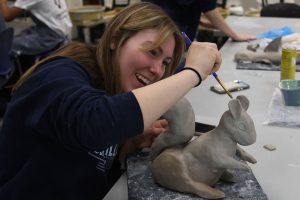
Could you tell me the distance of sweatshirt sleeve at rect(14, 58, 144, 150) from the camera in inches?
28.2

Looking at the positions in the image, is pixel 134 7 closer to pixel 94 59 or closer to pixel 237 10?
pixel 94 59

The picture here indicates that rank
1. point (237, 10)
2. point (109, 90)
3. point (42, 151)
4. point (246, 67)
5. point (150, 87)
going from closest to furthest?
point (150, 87)
point (42, 151)
point (109, 90)
point (246, 67)
point (237, 10)

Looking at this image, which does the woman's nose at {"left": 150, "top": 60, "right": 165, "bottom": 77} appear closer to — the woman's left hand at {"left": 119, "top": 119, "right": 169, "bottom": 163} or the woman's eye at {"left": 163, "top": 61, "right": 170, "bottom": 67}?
the woman's eye at {"left": 163, "top": 61, "right": 170, "bottom": 67}

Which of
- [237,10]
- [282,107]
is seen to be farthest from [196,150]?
[237,10]

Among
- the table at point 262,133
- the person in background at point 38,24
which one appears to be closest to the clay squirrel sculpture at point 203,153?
the table at point 262,133

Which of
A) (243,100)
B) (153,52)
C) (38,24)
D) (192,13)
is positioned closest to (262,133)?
(243,100)

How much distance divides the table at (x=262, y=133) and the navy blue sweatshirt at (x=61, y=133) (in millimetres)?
96

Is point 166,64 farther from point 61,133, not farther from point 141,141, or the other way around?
point 61,133

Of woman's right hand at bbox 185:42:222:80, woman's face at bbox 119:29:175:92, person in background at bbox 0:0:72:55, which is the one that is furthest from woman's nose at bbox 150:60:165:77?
person in background at bbox 0:0:72:55

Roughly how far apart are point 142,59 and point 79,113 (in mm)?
279

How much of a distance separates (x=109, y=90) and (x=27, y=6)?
7.10 feet

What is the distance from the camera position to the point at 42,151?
868mm

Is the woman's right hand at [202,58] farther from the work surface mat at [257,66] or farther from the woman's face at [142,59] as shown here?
the work surface mat at [257,66]

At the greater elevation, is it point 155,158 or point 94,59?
point 94,59
